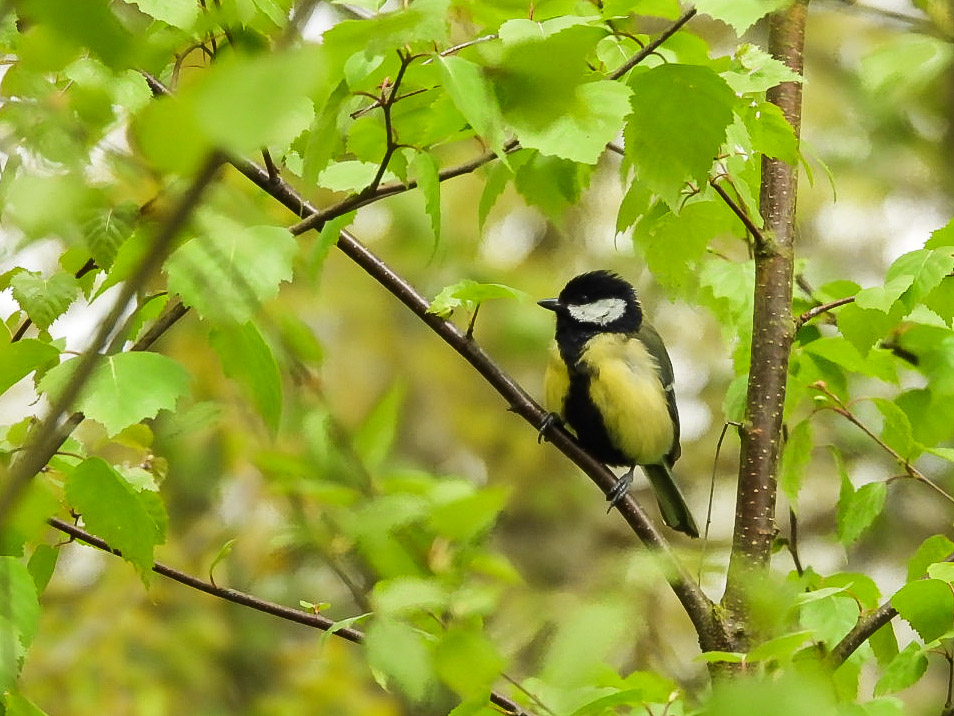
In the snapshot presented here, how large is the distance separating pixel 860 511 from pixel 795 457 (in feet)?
0.39

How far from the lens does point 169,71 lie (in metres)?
1.33

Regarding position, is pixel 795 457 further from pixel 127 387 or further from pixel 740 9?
pixel 127 387

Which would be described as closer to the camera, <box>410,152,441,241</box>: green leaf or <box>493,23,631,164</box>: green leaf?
<box>493,23,631,164</box>: green leaf

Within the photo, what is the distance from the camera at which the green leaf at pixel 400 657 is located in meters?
0.68

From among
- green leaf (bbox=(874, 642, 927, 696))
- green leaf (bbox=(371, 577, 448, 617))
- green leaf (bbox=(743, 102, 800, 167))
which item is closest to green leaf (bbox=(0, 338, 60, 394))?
green leaf (bbox=(371, 577, 448, 617))

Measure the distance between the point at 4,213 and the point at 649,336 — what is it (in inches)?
86.5

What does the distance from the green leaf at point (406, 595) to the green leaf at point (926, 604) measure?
623mm

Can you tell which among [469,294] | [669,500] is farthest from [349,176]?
[669,500]

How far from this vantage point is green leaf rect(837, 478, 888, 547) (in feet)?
4.95

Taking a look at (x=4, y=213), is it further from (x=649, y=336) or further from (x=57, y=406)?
(x=649, y=336)

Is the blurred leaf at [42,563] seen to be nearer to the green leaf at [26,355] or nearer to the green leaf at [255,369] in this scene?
the green leaf at [26,355]

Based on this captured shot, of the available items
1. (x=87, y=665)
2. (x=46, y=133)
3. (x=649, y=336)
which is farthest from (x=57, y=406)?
(x=87, y=665)

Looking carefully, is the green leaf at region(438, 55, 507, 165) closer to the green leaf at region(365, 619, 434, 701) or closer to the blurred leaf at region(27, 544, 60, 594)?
the green leaf at region(365, 619, 434, 701)

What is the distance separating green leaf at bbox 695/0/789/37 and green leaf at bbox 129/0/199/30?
0.48 meters
